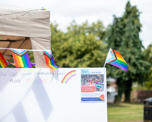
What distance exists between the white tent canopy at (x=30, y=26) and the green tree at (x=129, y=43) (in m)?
22.7

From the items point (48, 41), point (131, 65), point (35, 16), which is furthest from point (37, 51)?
point (131, 65)

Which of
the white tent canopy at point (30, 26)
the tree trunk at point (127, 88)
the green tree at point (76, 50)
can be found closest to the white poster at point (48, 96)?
the white tent canopy at point (30, 26)

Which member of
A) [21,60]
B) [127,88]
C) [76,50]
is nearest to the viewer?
[21,60]

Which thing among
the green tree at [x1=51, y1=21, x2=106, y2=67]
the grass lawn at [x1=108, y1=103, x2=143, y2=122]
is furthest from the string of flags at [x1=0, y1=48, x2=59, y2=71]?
the green tree at [x1=51, y1=21, x2=106, y2=67]

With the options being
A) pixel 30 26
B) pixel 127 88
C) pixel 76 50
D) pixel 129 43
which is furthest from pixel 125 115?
pixel 127 88

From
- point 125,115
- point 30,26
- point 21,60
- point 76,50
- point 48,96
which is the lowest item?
point 125,115

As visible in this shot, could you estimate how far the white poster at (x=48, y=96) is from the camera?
4285mm

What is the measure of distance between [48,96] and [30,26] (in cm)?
142

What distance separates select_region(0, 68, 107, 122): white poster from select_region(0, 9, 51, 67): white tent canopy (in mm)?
652

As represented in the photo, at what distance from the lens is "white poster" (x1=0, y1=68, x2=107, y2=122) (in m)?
4.29

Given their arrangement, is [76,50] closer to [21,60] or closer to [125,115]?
[125,115]

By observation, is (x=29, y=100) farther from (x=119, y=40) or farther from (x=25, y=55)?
(x=119, y=40)

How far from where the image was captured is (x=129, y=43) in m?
27.8

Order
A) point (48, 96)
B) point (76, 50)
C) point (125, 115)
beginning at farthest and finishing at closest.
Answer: point (76, 50)
point (125, 115)
point (48, 96)
